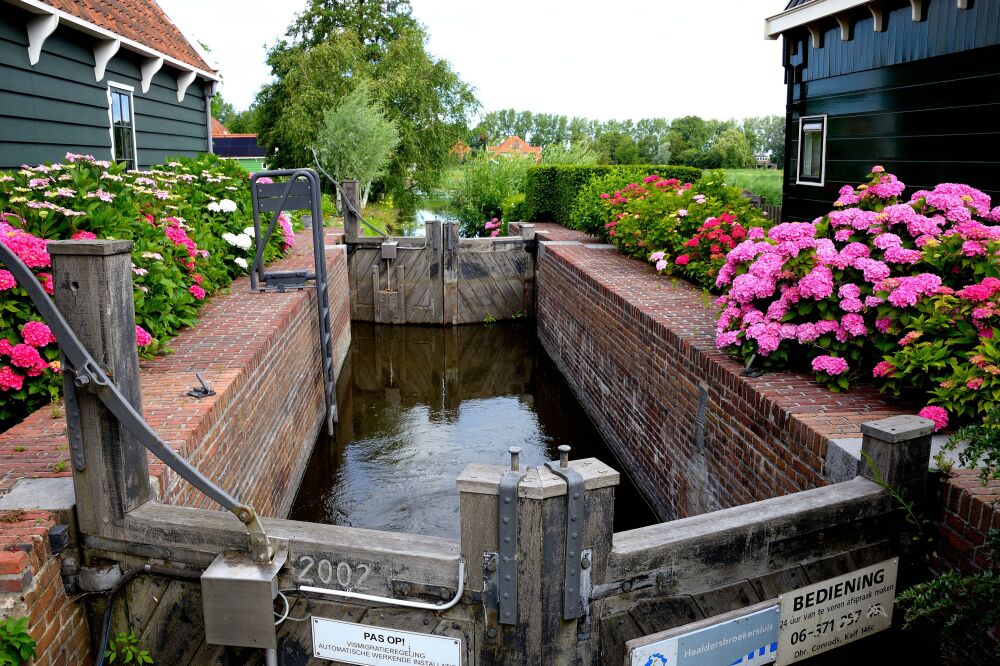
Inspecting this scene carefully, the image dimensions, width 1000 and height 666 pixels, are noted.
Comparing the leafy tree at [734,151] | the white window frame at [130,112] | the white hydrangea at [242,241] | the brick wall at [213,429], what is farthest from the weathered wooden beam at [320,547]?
the leafy tree at [734,151]

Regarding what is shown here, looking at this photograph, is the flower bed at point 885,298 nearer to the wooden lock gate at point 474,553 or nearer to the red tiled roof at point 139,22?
the wooden lock gate at point 474,553

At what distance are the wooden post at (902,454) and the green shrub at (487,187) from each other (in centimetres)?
1950

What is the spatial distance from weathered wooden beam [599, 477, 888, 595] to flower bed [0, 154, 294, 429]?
12.0 feet

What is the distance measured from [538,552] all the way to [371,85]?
3108cm

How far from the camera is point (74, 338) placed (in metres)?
3.03

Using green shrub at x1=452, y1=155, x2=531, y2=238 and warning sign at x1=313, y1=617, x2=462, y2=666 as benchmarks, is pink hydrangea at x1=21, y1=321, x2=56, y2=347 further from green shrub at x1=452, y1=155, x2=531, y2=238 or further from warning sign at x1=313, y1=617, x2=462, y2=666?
green shrub at x1=452, y1=155, x2=531, y2=238

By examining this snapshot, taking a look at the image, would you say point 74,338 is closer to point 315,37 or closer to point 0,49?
point 0,49

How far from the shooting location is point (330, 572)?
3.14 metres

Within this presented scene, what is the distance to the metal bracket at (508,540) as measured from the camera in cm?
288

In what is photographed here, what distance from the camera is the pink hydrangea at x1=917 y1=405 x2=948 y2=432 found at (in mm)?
4008

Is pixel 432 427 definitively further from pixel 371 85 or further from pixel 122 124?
pixel 371 85

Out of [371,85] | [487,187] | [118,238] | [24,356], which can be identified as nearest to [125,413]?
[24,356]

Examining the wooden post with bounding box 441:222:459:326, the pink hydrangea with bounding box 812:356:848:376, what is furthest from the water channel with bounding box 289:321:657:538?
the pink hydrangea with bounding box 812:356:848:376

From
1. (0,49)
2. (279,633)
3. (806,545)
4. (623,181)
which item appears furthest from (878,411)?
(623,181)
